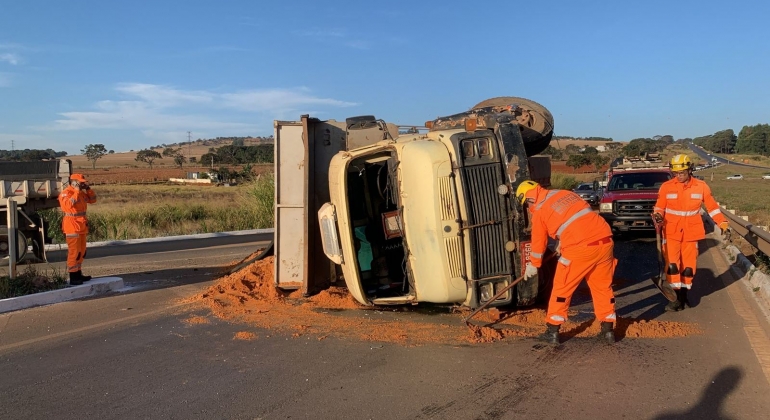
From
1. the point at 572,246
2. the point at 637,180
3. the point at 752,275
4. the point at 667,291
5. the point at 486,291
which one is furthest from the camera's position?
the point at 637,180

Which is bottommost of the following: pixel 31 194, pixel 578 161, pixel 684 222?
pixel 684 222

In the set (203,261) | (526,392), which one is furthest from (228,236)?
(526,392)

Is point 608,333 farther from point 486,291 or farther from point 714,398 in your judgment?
point 714,398

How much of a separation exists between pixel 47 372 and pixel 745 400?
569 centimetres

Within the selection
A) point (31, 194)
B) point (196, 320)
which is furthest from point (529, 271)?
point (31, 194)

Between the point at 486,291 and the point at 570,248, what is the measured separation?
1.02 metres

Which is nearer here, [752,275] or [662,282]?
[662,282]

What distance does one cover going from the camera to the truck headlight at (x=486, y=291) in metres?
6.35

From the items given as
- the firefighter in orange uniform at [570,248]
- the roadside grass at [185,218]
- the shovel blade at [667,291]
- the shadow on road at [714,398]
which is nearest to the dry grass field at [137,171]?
the roadside grass at [185,218]

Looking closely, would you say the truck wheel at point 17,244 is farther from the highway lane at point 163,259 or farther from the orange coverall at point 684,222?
the orange coverall at point 684,222

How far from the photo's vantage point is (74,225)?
8812mm

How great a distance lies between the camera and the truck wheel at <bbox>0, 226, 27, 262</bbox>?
28.7ft

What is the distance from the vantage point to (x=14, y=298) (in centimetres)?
793

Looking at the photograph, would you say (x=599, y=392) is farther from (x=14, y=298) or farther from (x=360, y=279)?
(x=14, y=298)
